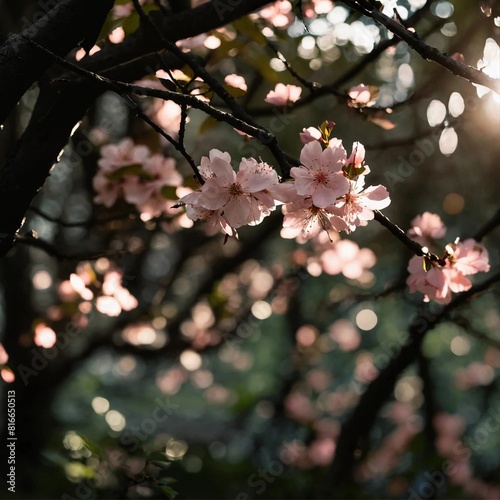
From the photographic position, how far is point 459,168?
4.38m

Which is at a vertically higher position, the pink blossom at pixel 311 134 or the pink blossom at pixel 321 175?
the pink blossom at pixel 311 134

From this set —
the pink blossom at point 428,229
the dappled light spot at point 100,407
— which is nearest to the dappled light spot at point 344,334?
the dappled light spot at point 100,407

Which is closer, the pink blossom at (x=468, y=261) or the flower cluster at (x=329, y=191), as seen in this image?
the flower cluster at (x=329, y=191)

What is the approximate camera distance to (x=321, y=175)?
43.2 inches

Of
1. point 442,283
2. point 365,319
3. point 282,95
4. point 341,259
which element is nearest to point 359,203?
point 442,283

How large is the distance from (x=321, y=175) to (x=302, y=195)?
50 millimetres

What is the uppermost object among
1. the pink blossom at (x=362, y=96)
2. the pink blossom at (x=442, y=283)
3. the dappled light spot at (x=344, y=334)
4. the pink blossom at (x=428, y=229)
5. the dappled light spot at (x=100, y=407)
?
the pink blossom at (x=362, y=96)

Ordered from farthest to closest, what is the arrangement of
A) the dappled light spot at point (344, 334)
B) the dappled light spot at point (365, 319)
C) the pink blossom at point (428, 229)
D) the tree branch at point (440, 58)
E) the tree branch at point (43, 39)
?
the dappled light spot at point (365, 319) < the dappled light spot at point (344, 334) < the pink blossom at point (428, 229) < the tree branch at point (43, 39) < the tree branch at point (440, 58)

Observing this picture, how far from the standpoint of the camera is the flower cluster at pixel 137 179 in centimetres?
216

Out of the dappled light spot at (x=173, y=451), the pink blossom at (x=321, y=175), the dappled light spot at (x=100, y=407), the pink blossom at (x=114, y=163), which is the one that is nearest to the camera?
the pink blossom at (x=321, y=175)

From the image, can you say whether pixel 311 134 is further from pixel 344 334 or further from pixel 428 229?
pixel 344 334

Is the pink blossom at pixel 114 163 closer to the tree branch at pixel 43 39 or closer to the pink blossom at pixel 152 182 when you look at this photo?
the pink blossom at pixel 152 182

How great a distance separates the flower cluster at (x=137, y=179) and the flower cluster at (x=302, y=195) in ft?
3.25

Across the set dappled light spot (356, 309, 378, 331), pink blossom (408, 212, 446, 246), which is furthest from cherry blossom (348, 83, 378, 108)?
dappled light spot (356, 309, 378, 331)
